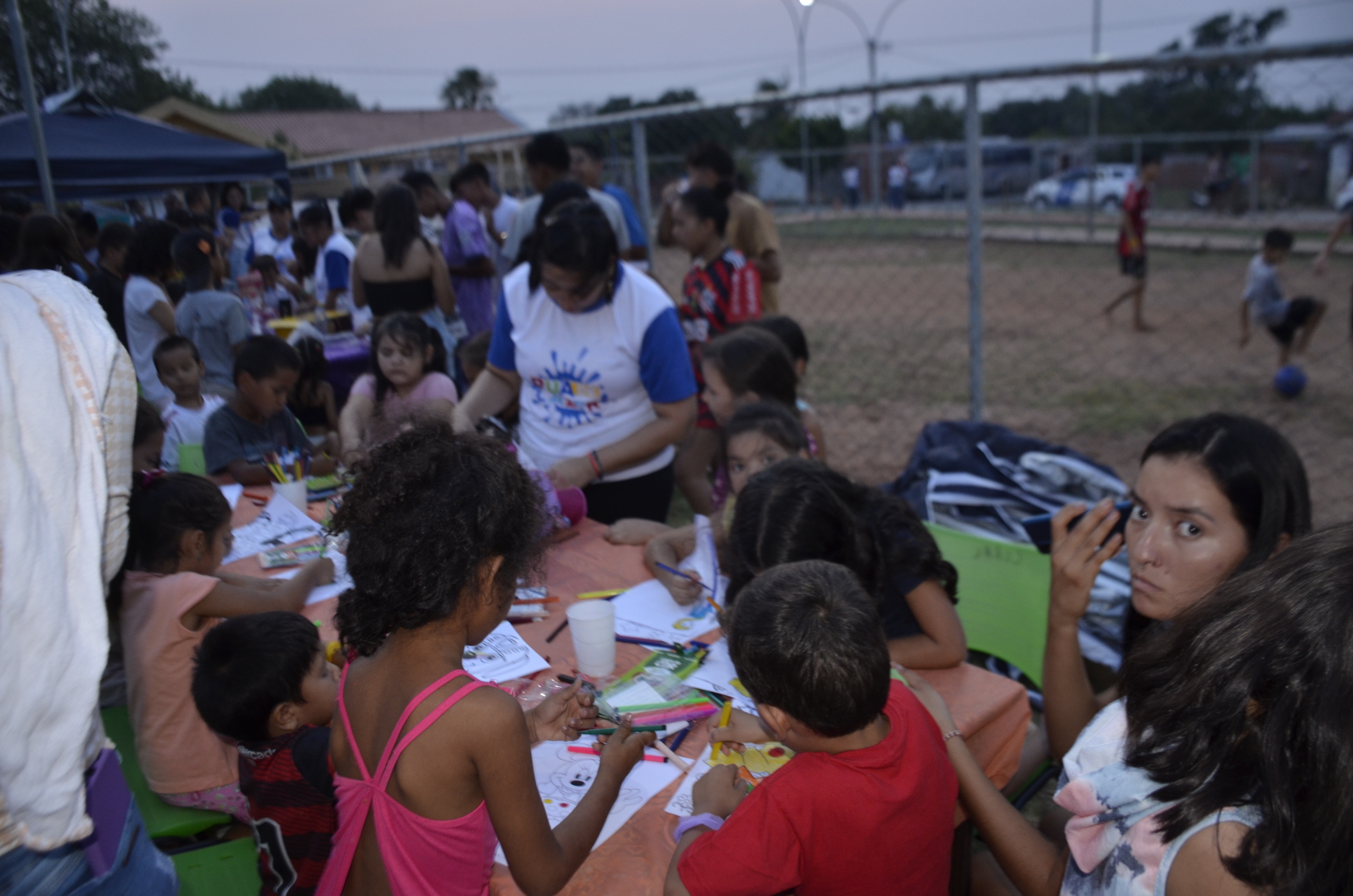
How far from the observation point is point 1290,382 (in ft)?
22.2

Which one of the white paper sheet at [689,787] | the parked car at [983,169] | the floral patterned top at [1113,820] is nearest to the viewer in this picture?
the floral patterned top at [1113,820]

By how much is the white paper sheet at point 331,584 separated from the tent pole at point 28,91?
89.8 inches

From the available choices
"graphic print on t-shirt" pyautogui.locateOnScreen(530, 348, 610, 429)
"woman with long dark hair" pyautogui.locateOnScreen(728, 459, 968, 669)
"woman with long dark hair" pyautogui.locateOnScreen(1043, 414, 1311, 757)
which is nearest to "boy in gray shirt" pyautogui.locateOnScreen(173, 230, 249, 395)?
"graphic print on t-shirt" pyautogui.locateOnScreen(530, 348, 610, 429)

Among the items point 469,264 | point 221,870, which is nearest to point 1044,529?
point 221,870

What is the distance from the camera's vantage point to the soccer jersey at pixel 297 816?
1.65 m

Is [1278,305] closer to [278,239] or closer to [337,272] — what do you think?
[337,272]

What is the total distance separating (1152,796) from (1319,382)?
8.03 m

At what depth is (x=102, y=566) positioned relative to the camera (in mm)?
1054

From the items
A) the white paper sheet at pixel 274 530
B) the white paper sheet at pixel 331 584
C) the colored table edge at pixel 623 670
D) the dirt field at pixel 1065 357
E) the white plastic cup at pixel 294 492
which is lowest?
the dirt field at pixel 1065 357

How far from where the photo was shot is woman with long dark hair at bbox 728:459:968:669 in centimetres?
195

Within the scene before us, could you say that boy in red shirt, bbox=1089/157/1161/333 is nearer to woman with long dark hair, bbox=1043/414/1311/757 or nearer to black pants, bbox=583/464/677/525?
black pants, bbox=583/464/677/525

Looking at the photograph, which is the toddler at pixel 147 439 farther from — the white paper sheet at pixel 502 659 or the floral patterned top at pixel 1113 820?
the floral patterned top at pixel 1113 820

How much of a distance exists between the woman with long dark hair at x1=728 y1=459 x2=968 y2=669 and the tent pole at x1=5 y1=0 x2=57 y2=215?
11.4 ft

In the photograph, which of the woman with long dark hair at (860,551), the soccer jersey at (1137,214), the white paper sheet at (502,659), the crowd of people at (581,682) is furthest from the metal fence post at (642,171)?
the soccer jersey at (1137,214)
